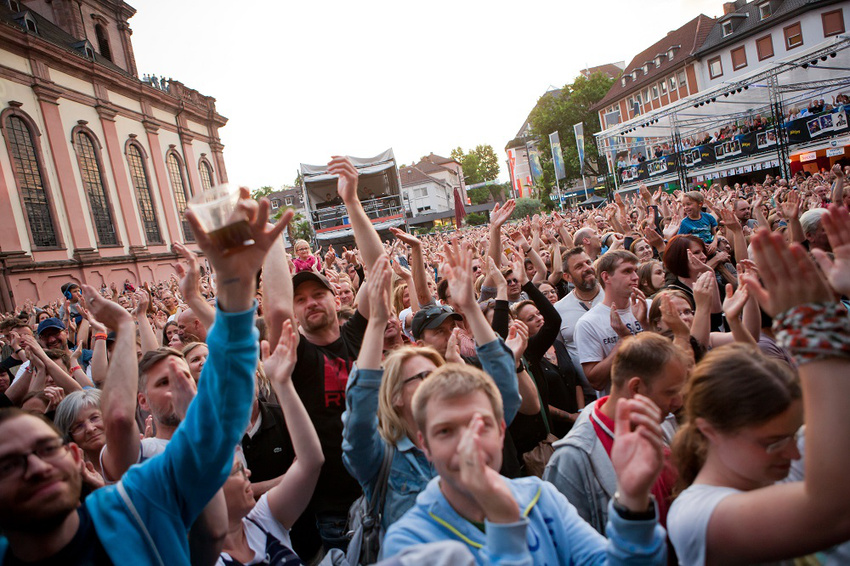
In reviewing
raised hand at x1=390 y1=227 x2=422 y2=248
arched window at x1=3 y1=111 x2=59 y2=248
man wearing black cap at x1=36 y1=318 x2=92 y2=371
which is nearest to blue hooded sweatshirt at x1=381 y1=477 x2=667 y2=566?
raised hand at x1=390 y1=227 x2=422 y2=248

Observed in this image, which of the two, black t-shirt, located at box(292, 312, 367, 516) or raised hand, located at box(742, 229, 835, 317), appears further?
black t-shirt, located at box(292, 312, 367, 516)

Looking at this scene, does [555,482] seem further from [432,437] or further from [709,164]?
[709,164]

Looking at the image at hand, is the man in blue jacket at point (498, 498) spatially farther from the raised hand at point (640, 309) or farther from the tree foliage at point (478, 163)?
the tree foliage at point (478, 163)

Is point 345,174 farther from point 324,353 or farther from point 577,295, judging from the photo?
point 577,295

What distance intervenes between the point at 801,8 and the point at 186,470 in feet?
148

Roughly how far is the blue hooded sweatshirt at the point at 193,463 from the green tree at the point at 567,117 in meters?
59.2

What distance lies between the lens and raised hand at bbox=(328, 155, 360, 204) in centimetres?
301

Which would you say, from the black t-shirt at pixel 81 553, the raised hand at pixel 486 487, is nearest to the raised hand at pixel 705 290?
the raised hand at pixel 486 487

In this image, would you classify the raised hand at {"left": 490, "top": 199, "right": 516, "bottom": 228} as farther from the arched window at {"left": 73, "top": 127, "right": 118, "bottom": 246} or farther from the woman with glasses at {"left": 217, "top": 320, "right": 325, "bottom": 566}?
the arched window at {"left": 73, "top": 127, "right": 118, "bottom": 246}

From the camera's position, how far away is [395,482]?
7.51ft

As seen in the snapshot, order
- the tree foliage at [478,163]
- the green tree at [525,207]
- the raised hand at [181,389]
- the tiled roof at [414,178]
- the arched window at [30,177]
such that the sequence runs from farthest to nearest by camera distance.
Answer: the tree foliage at [478,163] → the tiled roof at [414,178] → the green tree at [525,207] → the arched window at [30,177] → the raised hand at [181,389]

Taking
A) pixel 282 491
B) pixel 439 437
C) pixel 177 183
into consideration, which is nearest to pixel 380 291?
pixel 439 437

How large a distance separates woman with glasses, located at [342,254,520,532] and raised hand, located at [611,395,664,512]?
36.0 inches

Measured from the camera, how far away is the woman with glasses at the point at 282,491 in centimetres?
Answer: 225
